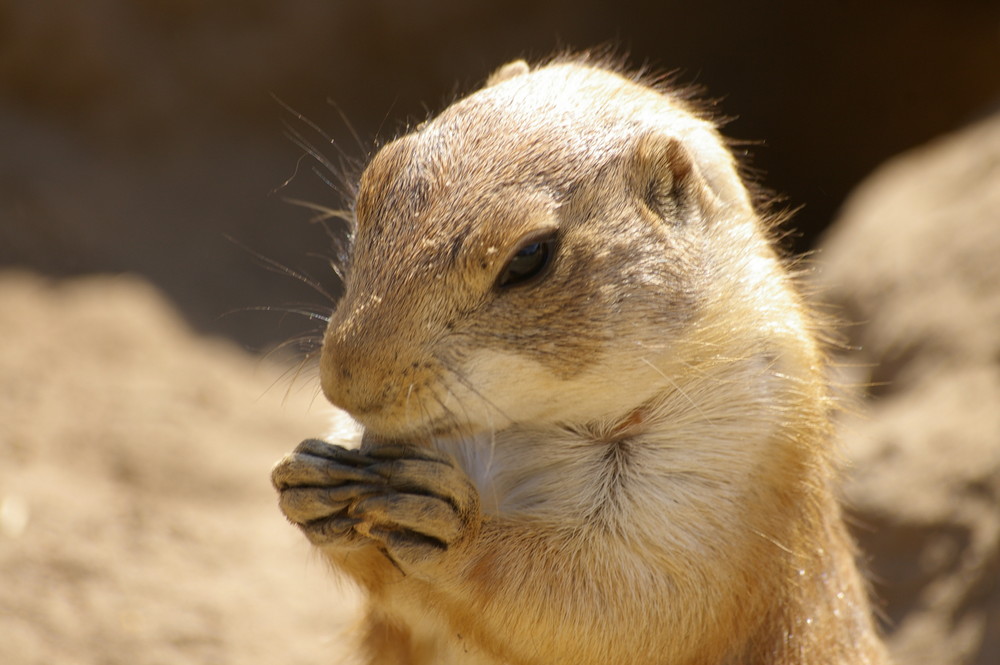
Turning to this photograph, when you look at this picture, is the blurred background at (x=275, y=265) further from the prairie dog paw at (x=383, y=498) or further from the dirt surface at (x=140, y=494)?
the prairie dog paw at (x=383, y=498)

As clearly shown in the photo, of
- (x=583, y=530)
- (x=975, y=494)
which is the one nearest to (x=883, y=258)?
(x=975, y=494)

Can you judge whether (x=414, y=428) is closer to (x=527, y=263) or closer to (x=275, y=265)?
(x=527, y=263)

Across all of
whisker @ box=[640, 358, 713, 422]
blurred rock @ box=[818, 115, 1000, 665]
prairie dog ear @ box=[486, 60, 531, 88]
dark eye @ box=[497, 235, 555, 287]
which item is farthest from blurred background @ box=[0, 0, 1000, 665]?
dark eye @ box=[497, 235, 555, 287]

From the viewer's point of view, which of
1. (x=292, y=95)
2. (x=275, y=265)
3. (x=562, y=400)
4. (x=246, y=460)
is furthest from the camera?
(x=292, y=95)

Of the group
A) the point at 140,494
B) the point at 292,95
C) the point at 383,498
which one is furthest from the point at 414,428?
the point at 292,95

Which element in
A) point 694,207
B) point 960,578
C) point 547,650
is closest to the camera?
point 547,650

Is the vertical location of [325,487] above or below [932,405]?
above

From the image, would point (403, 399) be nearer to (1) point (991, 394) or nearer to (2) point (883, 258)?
(1) point (991, 394)
